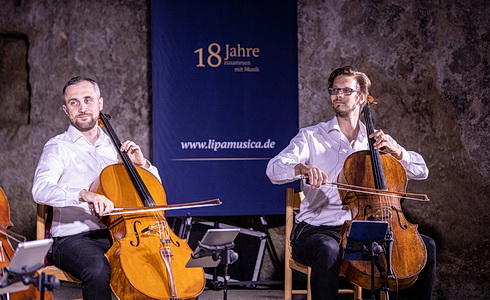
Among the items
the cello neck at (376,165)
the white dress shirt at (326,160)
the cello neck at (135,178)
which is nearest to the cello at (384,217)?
the cello neck at (376,165)

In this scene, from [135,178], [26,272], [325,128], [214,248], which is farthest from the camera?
[325,128]

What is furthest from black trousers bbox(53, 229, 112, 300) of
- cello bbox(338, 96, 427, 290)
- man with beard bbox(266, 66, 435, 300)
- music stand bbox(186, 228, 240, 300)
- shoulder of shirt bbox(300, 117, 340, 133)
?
shoulder of shirt bbox(300, 117, 340, 133)

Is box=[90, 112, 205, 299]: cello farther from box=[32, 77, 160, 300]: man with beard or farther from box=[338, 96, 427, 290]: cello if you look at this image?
box=[338, 96, 427, 290]: cello

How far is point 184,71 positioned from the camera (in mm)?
4195

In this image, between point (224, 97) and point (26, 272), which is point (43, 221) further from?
point (224, 97)

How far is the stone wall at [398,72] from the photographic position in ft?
14.3

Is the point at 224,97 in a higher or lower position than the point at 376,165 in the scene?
higher

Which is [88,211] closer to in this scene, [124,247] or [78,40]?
[124,247]

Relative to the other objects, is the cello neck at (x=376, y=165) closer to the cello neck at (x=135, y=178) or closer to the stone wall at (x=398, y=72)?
the cello neck at (x=135, y=178)

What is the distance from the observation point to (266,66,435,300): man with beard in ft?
9.95

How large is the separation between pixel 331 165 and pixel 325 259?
2.08 feet

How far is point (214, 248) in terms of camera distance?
2418 mm

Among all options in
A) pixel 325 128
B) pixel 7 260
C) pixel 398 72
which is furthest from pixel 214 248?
pixel 398 72

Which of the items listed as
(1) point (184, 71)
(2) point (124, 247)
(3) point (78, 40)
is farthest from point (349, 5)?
(2) point (124, 247)
